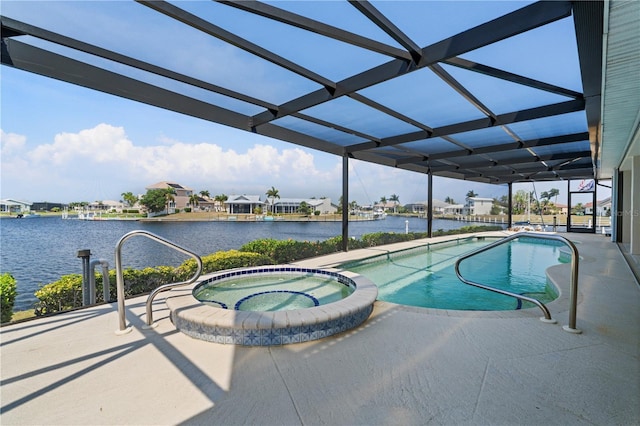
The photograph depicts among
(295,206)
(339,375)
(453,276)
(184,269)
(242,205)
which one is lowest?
(453,276)

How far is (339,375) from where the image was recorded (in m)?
2.36

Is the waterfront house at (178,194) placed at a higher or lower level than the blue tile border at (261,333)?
higher

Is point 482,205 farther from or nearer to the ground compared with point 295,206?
farther from the ground

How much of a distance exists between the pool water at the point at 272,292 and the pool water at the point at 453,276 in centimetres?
102

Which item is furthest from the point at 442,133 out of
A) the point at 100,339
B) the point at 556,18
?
the point at 100,339

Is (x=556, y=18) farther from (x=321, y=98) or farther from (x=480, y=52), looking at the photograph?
(x=321, y=98)

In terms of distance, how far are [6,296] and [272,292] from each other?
3.39 meters

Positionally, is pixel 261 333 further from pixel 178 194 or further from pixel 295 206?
pixel 295 206

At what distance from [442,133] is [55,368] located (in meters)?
7.24

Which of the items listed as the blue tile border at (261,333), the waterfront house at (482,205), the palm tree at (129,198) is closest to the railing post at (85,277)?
the blue tile border at (261,333)

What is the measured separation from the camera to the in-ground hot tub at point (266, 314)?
291cm

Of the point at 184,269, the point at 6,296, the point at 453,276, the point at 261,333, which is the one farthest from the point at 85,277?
the point at 453,276

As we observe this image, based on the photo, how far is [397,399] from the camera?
2.05 m

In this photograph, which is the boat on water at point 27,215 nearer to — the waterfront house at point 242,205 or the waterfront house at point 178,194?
the waterfront house at point 178,194
